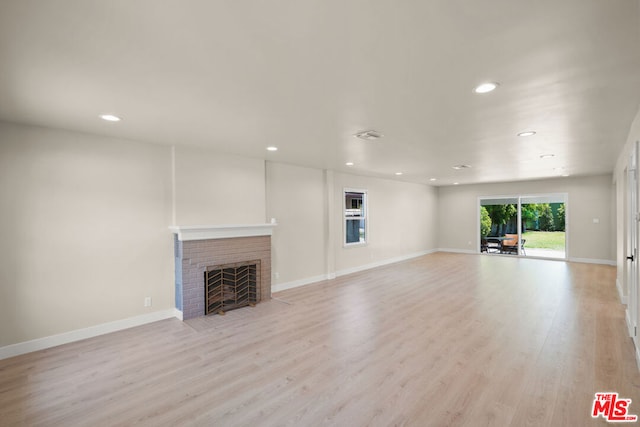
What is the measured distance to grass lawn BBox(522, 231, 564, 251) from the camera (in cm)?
894

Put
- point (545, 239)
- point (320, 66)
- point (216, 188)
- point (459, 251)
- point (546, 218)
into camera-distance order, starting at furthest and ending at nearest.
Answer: point (459, 251) → point (545, 239) → point (546, 218) → point (216, 188) → point (320, 66)

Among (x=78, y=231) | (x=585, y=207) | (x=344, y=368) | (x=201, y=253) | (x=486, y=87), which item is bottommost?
(x=344, y=368)

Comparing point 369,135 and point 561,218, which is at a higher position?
point 369,135

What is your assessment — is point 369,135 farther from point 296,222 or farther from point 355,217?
point 355,217

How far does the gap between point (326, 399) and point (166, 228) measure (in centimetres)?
318

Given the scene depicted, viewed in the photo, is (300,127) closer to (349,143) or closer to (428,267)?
(349,143)

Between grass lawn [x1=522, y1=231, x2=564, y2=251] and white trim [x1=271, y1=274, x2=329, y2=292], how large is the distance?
23.6ft

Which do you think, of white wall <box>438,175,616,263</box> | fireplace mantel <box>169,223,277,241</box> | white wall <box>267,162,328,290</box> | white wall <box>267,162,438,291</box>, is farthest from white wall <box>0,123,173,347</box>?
white wall <box>438,175,616,263</box>

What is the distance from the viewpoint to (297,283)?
19.4 feet

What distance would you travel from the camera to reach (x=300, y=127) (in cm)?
334

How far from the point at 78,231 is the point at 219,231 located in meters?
1.66

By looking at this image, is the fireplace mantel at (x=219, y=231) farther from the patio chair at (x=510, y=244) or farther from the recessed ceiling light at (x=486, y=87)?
the patio chair at (x=510, y=244)

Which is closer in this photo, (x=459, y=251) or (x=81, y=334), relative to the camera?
(x=81, y=334)

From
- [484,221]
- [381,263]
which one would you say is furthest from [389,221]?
[484,221]
